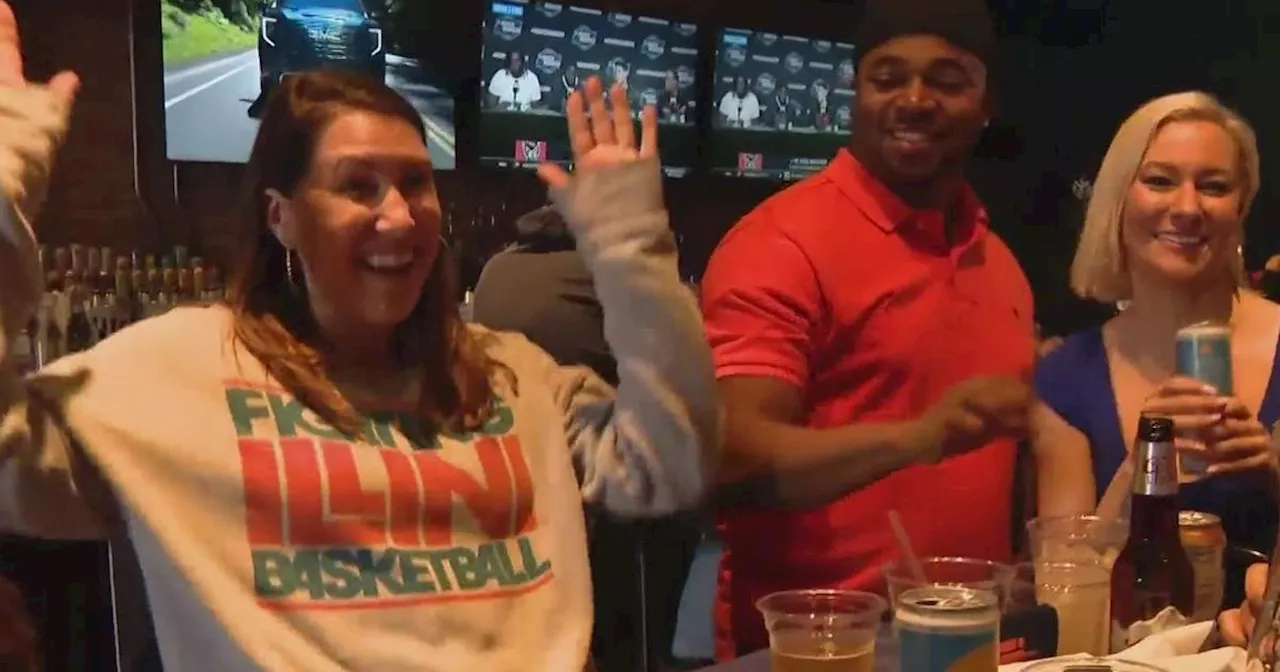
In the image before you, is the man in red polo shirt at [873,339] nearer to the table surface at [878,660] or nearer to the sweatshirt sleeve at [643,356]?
the sweatshirt sleeve at [643,356]

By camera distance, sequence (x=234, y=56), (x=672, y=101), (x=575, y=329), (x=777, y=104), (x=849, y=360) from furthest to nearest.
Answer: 1. (x=777, y=104)
2. (x=672, y=101)
3. (x=234, y=56)
4. (x=575, y=329)
5. (x=849, y=360)

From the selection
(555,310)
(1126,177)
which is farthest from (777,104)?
(1126,177)

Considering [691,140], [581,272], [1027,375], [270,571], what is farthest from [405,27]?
[270,571]

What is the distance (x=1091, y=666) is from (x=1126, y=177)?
3.18 ft

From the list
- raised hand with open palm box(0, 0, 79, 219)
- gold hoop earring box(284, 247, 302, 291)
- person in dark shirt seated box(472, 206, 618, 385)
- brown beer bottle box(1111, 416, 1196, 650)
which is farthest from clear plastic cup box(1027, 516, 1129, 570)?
person in dark shirt seated box(472, 206, 618, 385)

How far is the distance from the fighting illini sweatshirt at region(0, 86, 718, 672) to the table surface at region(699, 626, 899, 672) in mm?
208

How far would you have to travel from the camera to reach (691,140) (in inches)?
180

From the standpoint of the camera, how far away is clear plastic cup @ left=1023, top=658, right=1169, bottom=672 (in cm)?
98

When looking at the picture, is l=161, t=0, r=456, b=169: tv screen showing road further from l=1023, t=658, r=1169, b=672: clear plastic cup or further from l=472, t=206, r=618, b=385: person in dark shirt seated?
l=1023, t=658, r=1169, b=672: clear plastic cup

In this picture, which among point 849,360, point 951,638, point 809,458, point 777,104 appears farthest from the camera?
point 777,104

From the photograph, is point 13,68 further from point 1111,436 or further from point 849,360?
point 1111,436

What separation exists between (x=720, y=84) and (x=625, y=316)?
11.1 ft

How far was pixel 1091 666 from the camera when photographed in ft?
3.24

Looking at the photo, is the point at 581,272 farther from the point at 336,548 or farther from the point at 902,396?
the point at 336,548
